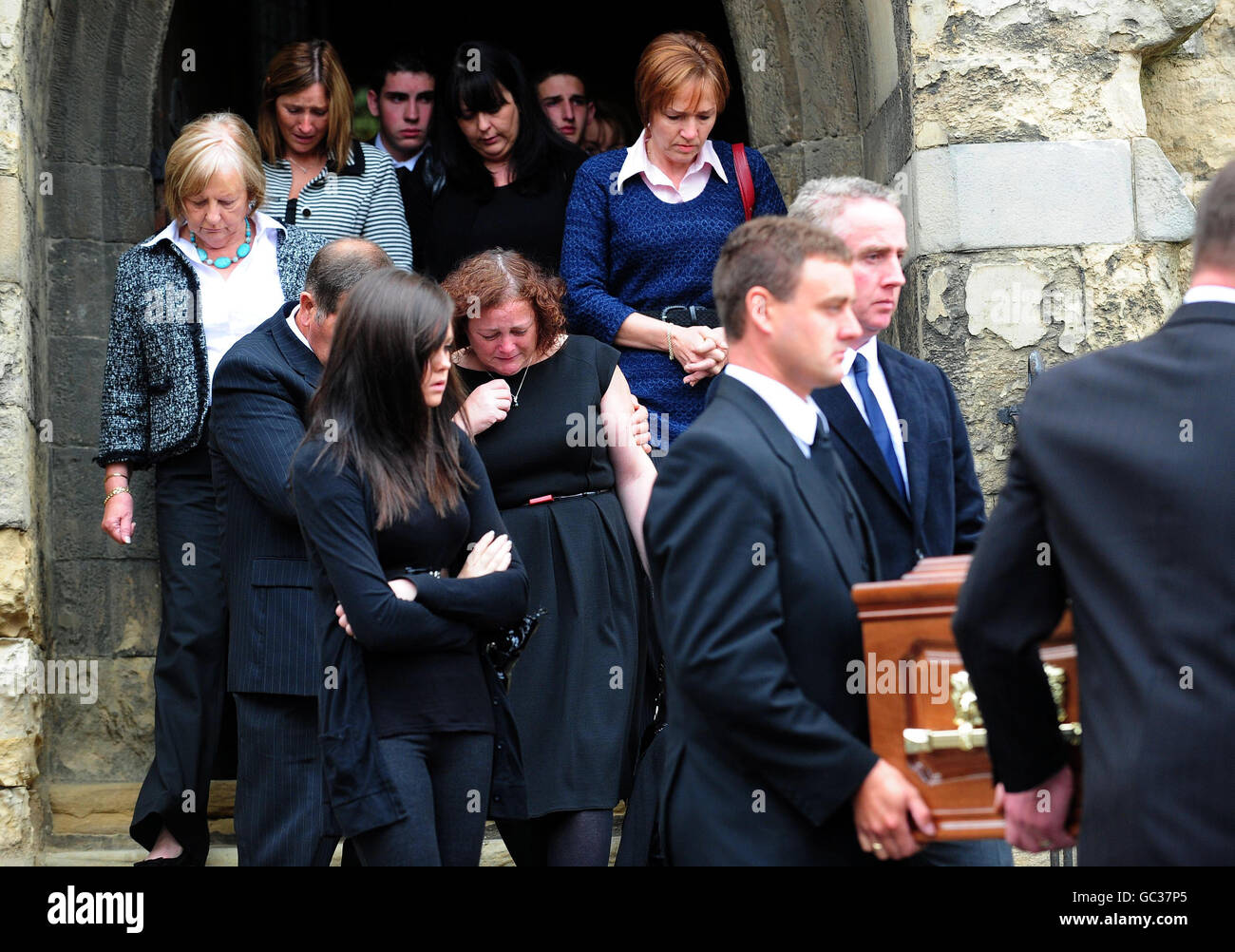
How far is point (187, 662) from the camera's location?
408 cm

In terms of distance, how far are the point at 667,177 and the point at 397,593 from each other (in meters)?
1.92

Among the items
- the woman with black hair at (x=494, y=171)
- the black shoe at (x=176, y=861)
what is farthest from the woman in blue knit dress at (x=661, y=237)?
the black shoe at (x=176, y=861)

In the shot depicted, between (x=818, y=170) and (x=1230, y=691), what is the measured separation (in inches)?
131

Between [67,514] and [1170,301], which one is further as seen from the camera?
[67,514]

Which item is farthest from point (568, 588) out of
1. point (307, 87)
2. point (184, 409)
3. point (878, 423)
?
point (307, 87)

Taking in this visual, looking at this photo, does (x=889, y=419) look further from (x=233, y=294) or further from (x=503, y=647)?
(x=233, y=294)

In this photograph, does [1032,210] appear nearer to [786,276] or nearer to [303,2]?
[786,276]

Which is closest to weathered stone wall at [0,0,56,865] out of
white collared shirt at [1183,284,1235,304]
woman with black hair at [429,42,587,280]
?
woman with black hair at [429,42,587,280]

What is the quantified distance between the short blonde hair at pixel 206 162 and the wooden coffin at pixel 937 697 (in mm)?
2527

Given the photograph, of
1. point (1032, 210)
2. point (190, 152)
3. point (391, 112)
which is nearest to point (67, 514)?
point (190, 152)

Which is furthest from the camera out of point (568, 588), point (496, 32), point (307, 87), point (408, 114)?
point (496, 32)

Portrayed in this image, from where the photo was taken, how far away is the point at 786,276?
245 cm

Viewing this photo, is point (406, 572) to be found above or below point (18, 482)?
below

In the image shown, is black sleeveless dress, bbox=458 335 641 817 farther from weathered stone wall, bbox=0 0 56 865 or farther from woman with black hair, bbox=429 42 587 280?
weathered stone wall, bbox=0 0 56 865
